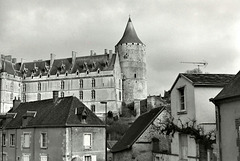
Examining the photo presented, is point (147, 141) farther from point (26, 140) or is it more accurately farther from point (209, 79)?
point (26, 140)

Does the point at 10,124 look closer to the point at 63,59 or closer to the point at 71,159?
the point at 71,159

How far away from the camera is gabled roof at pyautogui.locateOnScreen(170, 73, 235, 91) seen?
565 inches

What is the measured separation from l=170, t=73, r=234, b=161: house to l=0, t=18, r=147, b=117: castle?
55.0 meters

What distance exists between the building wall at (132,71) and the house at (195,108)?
59.7 meters

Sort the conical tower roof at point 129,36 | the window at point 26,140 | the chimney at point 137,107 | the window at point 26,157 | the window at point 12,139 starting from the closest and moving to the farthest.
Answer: the window at point 26,157, the window at point 26,140, the window at point 12,139, the chimney at point 137,107, the conical tower roof at point 129,36

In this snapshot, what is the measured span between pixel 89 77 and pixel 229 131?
62.2 m

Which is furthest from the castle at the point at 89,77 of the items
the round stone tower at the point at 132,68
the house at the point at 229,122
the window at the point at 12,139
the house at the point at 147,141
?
the house at the point at 229,122

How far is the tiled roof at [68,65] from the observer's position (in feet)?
239

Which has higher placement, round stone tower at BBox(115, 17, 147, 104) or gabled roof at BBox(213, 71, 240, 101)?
round stone tower at BBox(115, 17, 147, 104)

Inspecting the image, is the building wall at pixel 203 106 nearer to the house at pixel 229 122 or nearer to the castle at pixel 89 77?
the house at pixel 229 122

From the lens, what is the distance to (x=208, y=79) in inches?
587

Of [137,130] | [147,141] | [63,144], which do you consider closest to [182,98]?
[147,141]

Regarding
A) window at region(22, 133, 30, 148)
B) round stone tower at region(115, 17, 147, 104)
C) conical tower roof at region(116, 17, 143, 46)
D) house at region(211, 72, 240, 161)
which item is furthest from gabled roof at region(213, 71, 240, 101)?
conical tower roof at region(116, 17, 143, 46)

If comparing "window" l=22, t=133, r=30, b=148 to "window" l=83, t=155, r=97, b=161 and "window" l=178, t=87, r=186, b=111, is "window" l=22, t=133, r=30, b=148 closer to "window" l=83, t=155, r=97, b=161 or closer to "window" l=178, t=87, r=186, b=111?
"window" l=83, t=155, r=97, b=161
